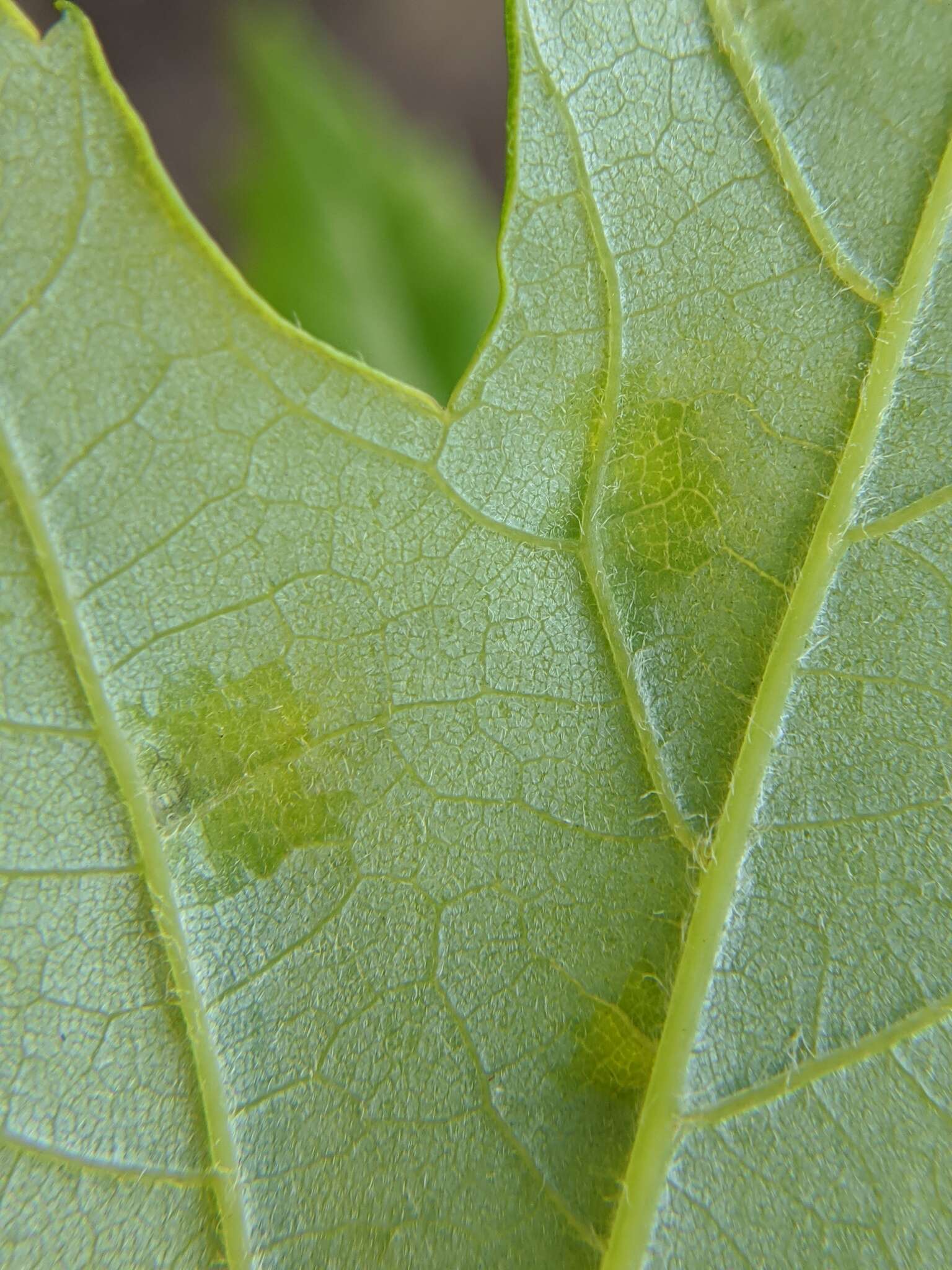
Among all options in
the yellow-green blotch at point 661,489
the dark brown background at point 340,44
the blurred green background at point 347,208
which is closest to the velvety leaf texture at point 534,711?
the yellow-green blotch at point 661,489

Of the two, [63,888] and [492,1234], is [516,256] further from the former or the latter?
[492,1234]

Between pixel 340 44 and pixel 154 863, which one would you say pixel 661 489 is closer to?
pixel 154 863

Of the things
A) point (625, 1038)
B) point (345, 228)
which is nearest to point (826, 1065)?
point (625, 1038)

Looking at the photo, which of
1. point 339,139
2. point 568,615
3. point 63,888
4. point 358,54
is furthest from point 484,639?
point 358,54

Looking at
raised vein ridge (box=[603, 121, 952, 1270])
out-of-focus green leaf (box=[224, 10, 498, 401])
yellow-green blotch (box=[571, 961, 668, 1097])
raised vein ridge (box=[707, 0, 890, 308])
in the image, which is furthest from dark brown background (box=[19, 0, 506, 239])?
yellow-green blotch (box=[571, 961, 668, 1097])

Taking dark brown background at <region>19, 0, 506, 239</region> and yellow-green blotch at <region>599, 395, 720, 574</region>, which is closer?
yellow-green blotch at <region>599, 395, 720, 574</region>

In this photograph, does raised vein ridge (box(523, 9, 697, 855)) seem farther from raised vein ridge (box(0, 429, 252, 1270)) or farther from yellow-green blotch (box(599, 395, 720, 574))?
raised vein ridge (box(0, 429, 252, 1270))

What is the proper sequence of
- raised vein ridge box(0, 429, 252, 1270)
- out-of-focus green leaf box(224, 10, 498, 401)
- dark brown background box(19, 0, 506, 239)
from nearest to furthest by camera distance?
raised vein ridge box(0, 429, 252, 1270) < out-of-focus green leaf box(224, 10, 498, 401) < dark brown background box(19, 0, 506, 239)
